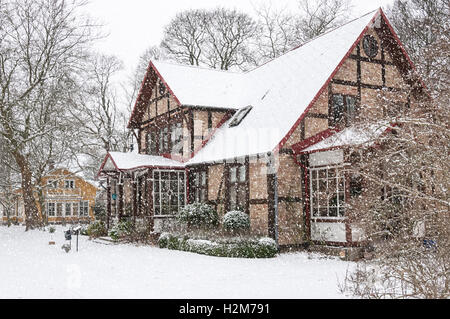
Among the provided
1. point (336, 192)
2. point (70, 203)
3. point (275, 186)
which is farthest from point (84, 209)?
point (336, 192)

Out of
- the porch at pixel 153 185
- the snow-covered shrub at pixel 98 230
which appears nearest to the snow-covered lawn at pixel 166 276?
the porch at pixel 153 185

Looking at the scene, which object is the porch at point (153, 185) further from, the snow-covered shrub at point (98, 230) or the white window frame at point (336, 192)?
the white window frame at point (336, 192)

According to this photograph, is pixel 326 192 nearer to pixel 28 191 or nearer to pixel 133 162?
pixel 133 162

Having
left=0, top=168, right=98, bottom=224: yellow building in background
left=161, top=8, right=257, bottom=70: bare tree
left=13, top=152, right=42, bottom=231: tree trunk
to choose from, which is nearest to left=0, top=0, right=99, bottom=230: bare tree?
left=13, top=152, right=42, bottom=231: tree trunk

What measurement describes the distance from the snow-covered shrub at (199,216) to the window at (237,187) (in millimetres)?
801

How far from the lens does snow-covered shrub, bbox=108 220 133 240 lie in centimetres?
2045

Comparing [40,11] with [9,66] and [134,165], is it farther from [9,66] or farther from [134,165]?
[134,165]

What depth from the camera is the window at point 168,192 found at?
20578 mm

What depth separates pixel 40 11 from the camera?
26625 mm

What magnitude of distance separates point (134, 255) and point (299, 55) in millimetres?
11344

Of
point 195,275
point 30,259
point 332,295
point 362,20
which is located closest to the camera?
point 332,295

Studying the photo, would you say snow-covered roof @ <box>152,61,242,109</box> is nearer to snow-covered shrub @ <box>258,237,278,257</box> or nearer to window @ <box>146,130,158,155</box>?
window @ <box>146,130,158,155</box>

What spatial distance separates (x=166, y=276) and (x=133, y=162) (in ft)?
38.1
